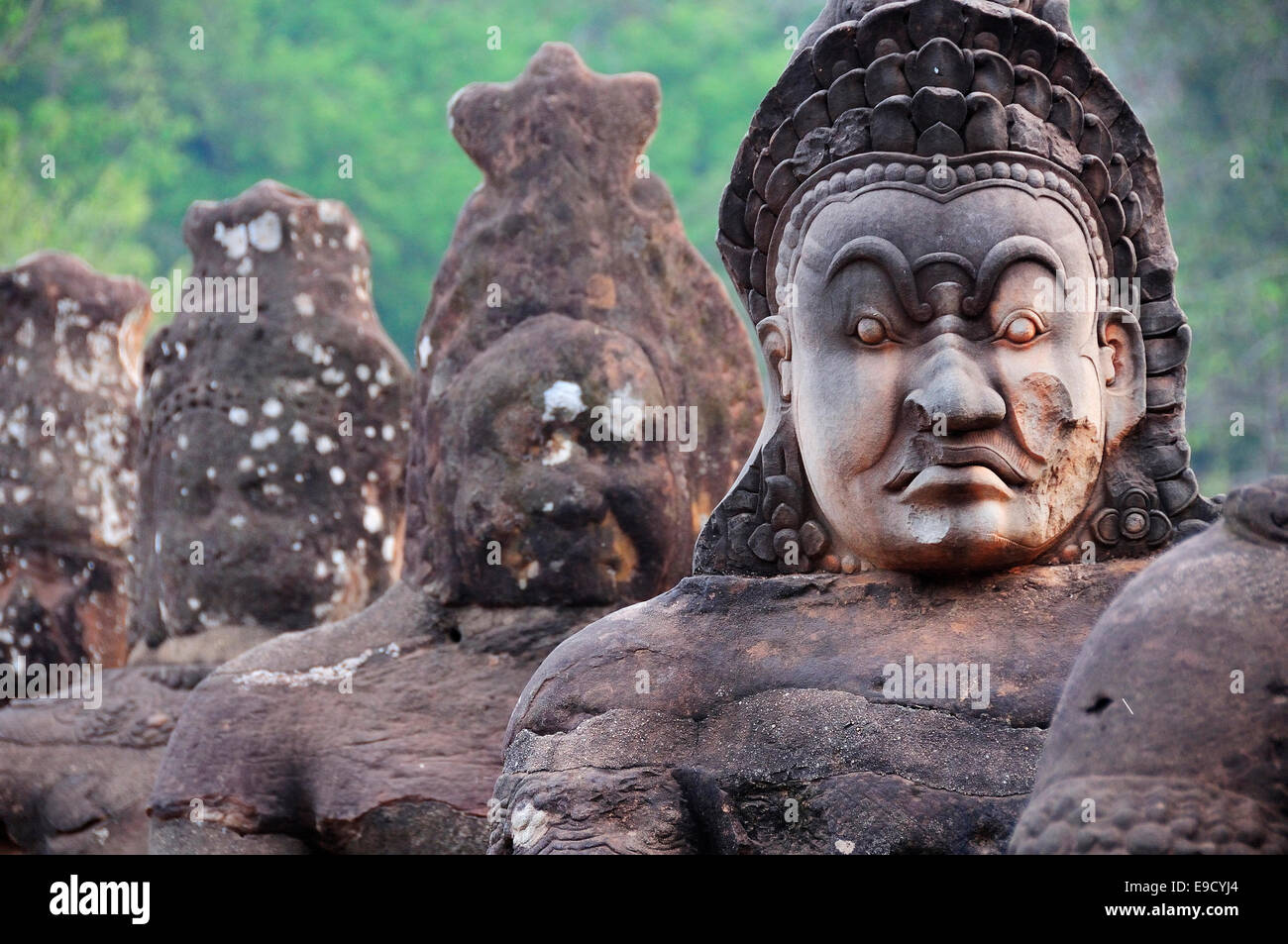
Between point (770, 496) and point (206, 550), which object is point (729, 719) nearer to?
point (770, 496)

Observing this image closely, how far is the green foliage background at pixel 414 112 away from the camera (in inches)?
549

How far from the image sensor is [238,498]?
19.6ft

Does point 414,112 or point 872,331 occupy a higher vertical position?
point 414,112

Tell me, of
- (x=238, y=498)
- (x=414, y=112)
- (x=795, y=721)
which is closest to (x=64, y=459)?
(x=238, y=498)

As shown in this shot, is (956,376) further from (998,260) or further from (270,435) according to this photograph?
(270,435)

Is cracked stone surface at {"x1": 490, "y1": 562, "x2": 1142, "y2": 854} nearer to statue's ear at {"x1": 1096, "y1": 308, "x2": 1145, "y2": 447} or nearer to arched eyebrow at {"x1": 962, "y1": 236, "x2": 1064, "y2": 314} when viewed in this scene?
statue's ear at {"x1": 1096, "y1": 308, "x2": 1145, "y2": 447}

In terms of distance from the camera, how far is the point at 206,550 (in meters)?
5.95

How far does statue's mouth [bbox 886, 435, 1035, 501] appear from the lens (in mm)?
3445

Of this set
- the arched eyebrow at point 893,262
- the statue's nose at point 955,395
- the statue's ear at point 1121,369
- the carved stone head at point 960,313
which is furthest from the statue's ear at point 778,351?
the statue's ear at point 1121,369

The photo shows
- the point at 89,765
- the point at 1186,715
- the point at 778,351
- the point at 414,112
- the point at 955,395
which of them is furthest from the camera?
the point at 414,112

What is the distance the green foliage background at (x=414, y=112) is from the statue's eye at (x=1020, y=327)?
10.6 metres

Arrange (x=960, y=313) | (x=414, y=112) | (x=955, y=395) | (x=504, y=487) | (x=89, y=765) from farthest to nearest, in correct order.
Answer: (x=414, y=112)
(x=89, y=765)
(x=504, y=487)
(x=960, y=313)
(x=955, y=395)

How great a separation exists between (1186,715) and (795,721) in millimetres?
1315
